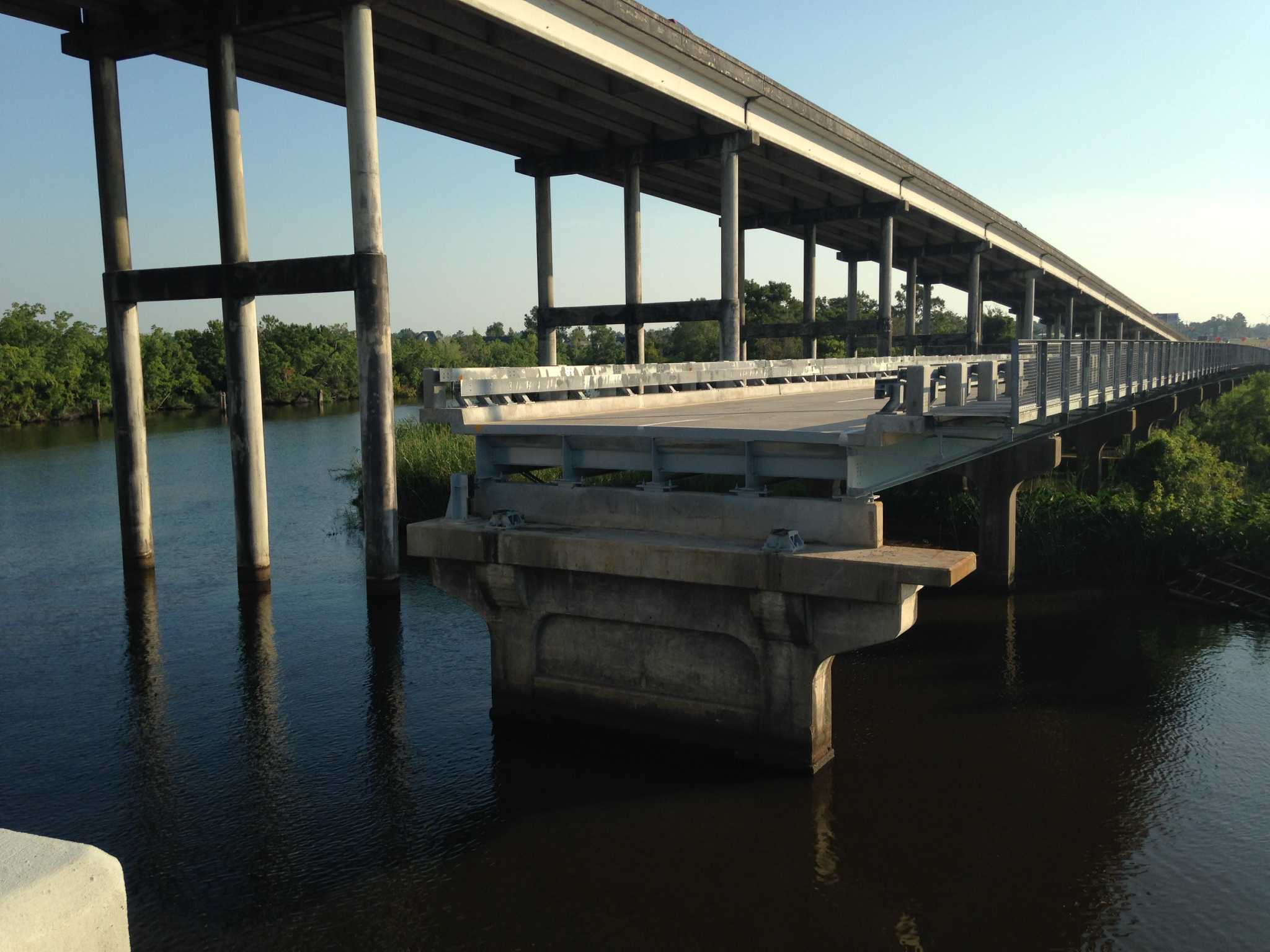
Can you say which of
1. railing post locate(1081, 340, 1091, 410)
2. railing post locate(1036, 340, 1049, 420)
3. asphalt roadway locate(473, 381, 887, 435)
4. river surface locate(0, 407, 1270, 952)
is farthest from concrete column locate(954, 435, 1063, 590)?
railing post locate(1036, 340, 1049, 420)

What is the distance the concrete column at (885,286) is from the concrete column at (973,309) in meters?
9.17

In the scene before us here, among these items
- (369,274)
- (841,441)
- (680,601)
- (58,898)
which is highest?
(369,274)

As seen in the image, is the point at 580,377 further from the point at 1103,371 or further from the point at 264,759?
the point at 1103,371

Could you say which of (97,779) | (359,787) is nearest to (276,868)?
(359,787)

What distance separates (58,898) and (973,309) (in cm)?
5603

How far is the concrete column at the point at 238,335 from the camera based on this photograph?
65.6 feet

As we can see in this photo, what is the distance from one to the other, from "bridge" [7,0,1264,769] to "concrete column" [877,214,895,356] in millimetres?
266

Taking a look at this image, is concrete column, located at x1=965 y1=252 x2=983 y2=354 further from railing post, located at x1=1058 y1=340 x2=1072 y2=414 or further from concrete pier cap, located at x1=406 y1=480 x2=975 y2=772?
concrete pier cap, located at x1=406 y1=480 x2=975 y2=772

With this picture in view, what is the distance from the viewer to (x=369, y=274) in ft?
61.4

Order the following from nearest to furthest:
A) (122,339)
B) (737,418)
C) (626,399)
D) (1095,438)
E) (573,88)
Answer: (737,418) → (626,399) → (122,339) → (573,88) → (1095,438)

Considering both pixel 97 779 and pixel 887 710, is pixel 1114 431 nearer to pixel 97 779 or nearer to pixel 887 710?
pixel 887 710

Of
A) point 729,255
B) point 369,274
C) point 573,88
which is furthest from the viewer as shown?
point 729,255

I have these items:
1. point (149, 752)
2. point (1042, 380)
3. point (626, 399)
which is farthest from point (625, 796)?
point (626, 399)

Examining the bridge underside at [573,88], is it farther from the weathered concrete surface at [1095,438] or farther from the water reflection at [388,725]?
the weathered concrete surface at [1095,438]
